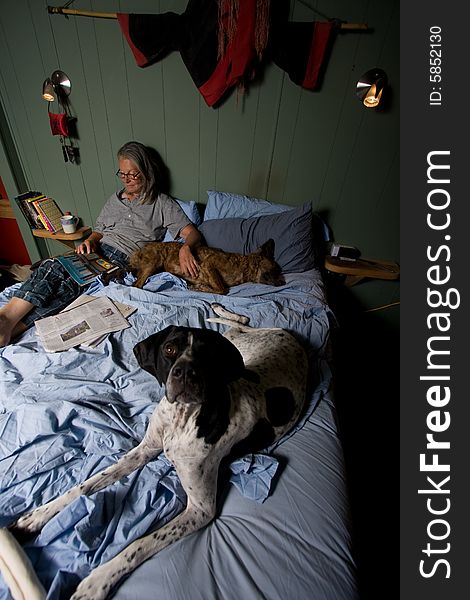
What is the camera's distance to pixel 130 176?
236cm

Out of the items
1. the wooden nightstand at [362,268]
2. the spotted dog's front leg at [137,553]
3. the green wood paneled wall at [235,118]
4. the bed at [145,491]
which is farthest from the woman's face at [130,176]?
the spotted dog's front leg at [137,553]

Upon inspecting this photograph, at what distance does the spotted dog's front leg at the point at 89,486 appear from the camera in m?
0.83

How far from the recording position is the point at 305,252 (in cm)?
231

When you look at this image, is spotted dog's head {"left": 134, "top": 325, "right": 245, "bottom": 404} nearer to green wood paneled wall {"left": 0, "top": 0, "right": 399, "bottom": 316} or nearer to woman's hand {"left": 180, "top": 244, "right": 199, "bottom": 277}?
woman's hand {"left": 180, "top": 244, "right": 199, "bottom": 277}

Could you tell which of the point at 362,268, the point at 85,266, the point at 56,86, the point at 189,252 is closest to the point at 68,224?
the point at 85,266

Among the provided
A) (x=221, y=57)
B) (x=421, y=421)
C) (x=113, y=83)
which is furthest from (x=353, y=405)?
(x=113, y=83)

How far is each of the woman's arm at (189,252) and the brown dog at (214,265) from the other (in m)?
0.05

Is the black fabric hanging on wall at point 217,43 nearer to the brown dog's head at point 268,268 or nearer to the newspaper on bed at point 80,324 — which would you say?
→ the brown dog's head at point 268,268

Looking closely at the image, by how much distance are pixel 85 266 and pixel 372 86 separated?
2.33 metres

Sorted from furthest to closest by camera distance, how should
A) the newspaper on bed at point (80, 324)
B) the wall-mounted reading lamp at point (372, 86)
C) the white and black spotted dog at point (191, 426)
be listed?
the wall-mounted reading lamp at point (372, 86), the newspaper on bed at point (80, 324), the white and black spotted dog at point (191, 426)

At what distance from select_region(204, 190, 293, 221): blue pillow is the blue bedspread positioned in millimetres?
1123

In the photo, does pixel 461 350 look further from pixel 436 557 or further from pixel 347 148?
pixel 347 148

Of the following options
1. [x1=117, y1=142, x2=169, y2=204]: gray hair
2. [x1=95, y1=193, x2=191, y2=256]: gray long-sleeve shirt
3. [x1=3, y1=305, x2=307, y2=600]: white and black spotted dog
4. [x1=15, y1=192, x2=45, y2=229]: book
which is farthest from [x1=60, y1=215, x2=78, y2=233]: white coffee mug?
[x1=3, y1=305, x2=307, y2=600]: white and black spotted dog

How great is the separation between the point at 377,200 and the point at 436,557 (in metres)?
2.32
